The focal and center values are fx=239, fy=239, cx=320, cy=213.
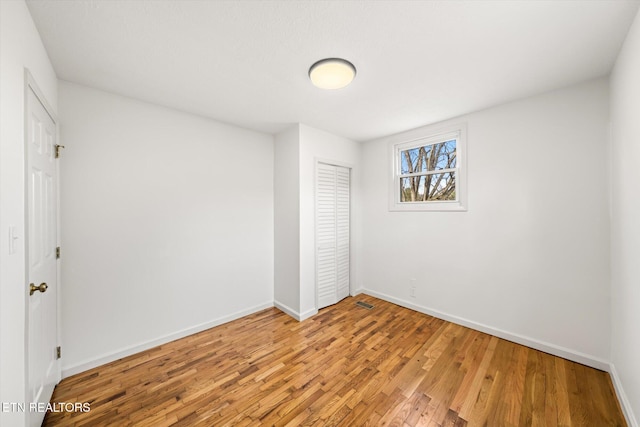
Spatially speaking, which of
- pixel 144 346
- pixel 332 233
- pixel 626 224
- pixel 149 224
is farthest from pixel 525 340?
pixel 149 224

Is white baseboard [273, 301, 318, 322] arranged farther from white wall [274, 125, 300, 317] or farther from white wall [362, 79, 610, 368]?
white wall [362, 79, 610, 368]

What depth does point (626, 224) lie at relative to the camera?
1626 mm

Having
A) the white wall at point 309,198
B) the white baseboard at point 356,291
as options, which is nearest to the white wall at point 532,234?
the white baseboard at point 356,291

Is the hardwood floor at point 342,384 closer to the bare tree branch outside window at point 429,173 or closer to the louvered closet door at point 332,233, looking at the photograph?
the louvered closet door at point 332,233

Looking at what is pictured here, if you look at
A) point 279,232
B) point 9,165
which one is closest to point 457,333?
point 279,232

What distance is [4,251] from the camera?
3.55ft

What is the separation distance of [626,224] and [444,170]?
1.62 meters

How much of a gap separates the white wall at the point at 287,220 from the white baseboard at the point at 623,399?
270cm

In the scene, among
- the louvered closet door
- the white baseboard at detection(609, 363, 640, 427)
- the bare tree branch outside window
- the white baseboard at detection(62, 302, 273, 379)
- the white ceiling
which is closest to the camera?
the white ceiling

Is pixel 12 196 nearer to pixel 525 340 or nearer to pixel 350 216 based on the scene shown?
pixel 350 216

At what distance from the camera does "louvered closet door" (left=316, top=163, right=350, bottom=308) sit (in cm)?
333

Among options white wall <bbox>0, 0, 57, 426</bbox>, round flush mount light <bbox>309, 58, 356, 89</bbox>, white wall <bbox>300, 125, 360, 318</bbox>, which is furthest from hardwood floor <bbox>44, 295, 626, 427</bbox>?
round flush mount light <bbox>309, 58, 356, 89</bbox>

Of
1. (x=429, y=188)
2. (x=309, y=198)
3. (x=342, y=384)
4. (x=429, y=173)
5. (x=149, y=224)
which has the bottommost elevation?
(x=342, y=384)

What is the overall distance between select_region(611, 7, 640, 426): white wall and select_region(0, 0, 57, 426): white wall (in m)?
3.30
